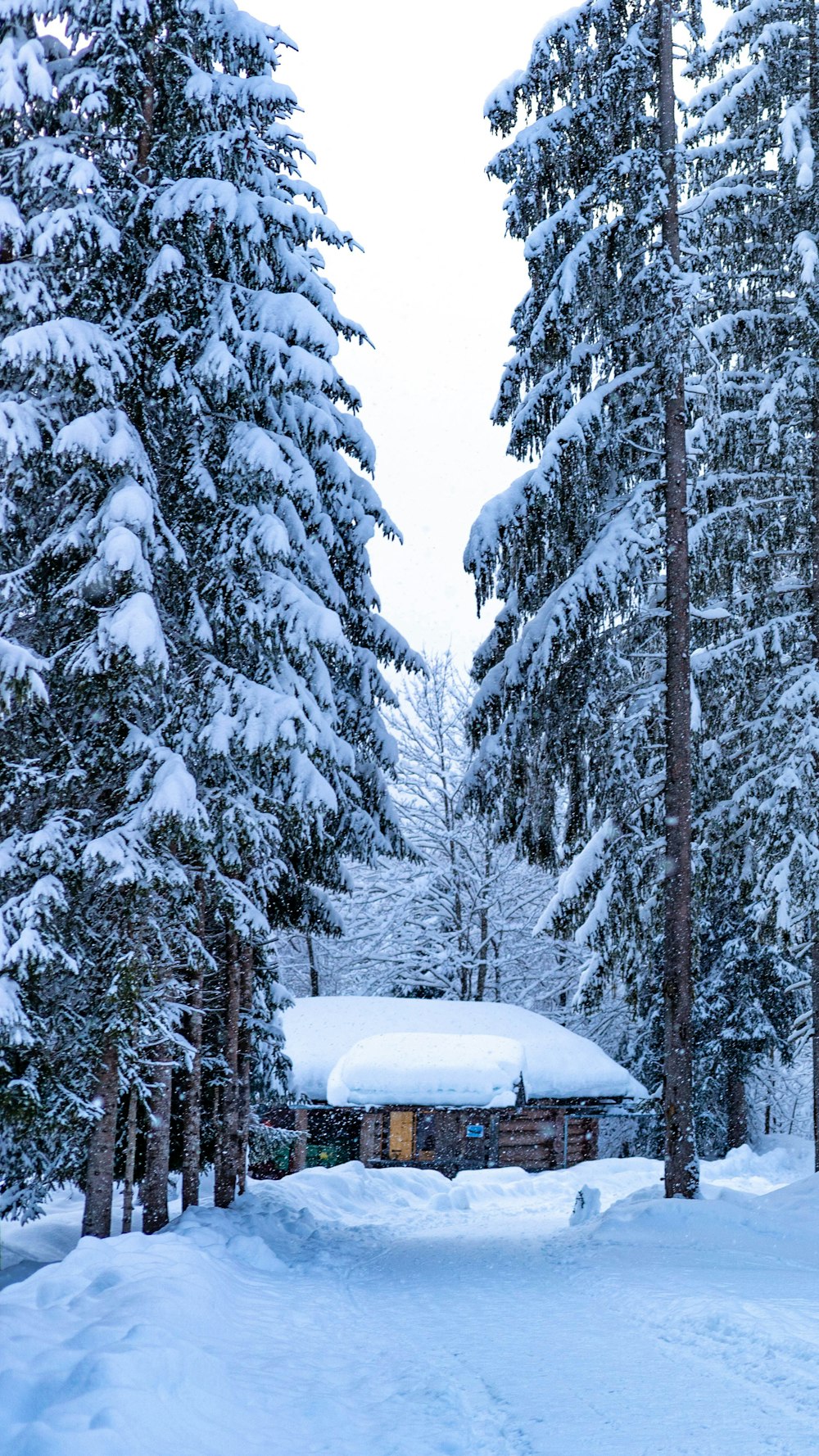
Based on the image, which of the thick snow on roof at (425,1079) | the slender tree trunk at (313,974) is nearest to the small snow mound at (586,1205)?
the thick snow on roof at (425,1079)

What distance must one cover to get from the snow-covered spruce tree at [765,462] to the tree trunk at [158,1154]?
23.3 feet

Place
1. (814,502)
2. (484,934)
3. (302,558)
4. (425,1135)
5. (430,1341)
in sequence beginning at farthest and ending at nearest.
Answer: (484,934) → (425,1135) → (814,502) → (302,558) → (430,1341)

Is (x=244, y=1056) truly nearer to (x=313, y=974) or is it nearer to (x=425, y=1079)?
(x=425, y=1079)

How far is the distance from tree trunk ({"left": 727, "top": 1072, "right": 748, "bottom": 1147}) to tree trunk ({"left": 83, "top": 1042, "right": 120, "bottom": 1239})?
23.3 m

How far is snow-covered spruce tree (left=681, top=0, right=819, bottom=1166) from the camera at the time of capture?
1437cm

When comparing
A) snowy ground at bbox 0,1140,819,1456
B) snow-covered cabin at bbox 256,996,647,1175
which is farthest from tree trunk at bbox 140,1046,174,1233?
snow-covered cabin at bbox 256,996,647,1175

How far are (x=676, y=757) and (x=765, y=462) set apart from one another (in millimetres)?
5173

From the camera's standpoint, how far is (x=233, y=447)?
35.6 feet

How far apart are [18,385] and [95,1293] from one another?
22.8 feet

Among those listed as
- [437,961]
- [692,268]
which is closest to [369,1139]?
[437,961]

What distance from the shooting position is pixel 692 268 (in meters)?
14.0

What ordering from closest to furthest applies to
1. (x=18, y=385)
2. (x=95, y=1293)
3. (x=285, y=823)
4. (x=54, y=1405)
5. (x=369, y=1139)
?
(x=54, y=1405)
(x=95, y=1293)
(x=18, y=385)
(x=285, y=823)
(x=369, y=1139)

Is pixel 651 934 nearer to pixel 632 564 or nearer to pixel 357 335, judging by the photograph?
pixel 632 564

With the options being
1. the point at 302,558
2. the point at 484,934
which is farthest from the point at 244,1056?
the point at 484,934
